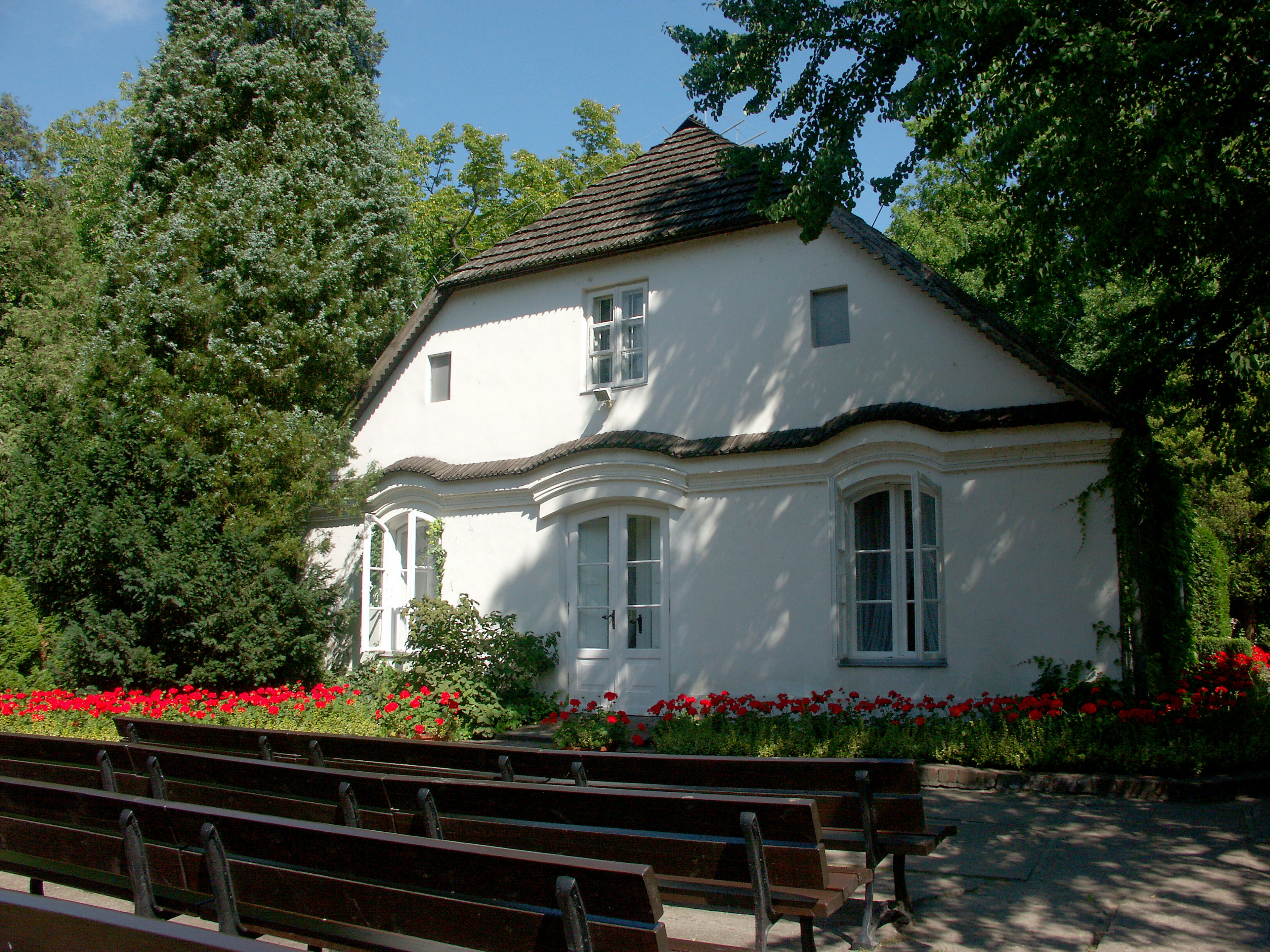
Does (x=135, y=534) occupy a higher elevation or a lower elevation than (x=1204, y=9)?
lower

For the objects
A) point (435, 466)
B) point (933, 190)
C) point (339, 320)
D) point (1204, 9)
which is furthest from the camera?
point (933, 190)

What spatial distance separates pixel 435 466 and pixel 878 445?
21.2ft

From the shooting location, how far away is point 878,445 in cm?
1048

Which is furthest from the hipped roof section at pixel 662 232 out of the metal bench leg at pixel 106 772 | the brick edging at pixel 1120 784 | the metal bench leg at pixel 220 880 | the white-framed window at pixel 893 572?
the metal bench leg at pixel 220 880

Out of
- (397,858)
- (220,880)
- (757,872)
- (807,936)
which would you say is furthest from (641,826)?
(220,880)

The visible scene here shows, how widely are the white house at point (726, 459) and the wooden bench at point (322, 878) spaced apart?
769 cm

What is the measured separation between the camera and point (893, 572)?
1052 centimetres

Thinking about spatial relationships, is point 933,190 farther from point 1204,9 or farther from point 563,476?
point 1204,9

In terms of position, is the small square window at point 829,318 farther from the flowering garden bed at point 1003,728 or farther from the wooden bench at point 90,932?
the wooden bench at point 90,932

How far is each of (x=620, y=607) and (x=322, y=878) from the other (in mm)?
8850

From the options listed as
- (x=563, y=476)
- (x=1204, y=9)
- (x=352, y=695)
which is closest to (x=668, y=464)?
(x=563, y=476)

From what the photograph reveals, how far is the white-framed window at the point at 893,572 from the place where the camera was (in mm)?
10312

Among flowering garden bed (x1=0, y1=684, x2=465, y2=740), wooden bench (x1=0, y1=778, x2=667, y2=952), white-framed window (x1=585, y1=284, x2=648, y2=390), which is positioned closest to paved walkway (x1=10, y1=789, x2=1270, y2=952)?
wooden bench (x1=0, y1=778, x2=667, y2=952)

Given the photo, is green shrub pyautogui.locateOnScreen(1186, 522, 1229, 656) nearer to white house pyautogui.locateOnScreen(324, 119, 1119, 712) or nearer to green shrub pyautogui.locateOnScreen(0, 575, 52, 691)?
white house pyautogui.locateOnScreen(324, 119, 1119, 712)
